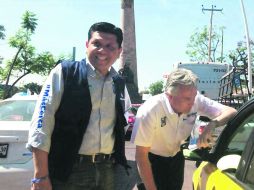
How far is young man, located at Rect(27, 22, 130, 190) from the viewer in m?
2.97

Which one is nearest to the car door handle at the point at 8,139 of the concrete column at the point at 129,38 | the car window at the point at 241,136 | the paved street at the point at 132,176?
the paved street at the point at 132,176

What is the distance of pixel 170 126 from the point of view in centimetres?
362

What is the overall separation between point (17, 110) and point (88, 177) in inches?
163

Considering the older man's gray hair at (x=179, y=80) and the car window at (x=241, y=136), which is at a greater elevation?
the older man's gray hair at (x=179, y=80)

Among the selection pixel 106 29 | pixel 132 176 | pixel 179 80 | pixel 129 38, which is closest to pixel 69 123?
pixel 106 29

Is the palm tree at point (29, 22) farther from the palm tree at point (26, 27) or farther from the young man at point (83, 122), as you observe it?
the young man at point (83, 122)

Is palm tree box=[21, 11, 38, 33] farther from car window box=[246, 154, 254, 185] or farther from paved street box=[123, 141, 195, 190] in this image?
car window box=[246, 154, 254, 185]

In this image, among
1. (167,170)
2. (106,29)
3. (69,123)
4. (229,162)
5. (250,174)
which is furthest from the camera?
(167,170)

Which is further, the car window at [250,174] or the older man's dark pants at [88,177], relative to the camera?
the older man's dark pants at [88,177]

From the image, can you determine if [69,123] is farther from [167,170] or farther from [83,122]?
[167,170]

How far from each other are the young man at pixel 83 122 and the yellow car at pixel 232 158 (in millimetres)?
544

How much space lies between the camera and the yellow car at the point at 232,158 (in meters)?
2.92

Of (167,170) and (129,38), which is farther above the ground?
(129,38)

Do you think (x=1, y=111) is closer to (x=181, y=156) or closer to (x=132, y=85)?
(x=181, y=156)
